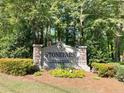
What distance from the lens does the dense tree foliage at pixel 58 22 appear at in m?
24.2

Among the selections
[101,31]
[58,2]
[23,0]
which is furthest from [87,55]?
[23,0]

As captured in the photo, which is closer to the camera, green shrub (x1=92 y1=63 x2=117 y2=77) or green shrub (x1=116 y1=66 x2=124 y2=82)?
green shrub (x1=116 y1=66 x2=124 y2=82)

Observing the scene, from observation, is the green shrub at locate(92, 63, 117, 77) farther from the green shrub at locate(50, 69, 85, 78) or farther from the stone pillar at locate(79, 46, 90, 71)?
the stone pillar at locate(79, 46, 90, 71)

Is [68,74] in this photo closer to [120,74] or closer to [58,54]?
[120,74]

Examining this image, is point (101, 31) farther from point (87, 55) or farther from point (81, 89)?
point (81, 89)

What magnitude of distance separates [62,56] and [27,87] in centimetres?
730

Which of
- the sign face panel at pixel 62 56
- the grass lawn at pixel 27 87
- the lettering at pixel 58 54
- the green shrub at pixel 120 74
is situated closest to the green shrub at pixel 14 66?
the grass lawn at pixel 27 87

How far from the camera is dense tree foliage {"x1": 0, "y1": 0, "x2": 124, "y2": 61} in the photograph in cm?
2416

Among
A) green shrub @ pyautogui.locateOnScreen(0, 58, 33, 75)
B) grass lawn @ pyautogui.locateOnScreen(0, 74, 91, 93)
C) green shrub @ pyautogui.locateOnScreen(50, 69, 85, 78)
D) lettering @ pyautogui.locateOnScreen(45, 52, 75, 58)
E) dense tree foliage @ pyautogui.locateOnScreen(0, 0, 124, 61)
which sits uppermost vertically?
dense tree foliage @ pyautogui.locateOnScreen(0, 0, 124, 61)

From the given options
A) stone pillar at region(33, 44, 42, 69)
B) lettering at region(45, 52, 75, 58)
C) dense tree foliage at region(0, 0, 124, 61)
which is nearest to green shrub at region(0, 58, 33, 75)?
stone pillar at region(33, 44, 42, 69)

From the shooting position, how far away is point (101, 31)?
26.5 metres

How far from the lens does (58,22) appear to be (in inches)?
974

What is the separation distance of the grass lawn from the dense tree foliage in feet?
20.8

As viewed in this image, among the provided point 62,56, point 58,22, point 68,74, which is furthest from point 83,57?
point 68,74
